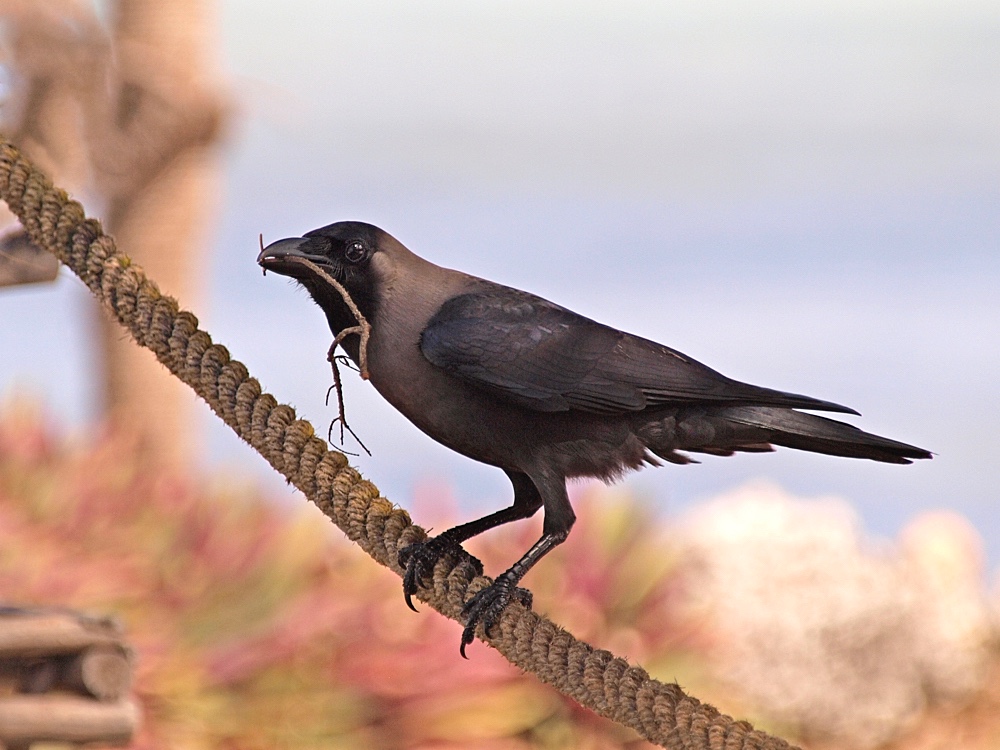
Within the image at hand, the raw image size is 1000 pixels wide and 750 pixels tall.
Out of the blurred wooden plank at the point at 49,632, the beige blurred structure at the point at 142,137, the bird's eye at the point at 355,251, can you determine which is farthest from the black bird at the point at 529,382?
the beige blurred structure at the point at 142,137

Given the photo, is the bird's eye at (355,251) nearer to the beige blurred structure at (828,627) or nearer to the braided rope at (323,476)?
the braided rope at (323,476)

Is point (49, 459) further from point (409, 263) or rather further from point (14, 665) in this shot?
point (409, 263)

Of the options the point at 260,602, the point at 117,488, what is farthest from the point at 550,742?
the point at 117,488

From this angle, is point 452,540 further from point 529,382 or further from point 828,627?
point 828,627

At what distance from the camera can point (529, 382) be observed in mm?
1493

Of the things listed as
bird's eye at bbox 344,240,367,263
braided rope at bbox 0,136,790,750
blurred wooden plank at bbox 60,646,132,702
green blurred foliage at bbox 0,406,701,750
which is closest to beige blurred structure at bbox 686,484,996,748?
green blurred foliage at bbox 0,406,701,750

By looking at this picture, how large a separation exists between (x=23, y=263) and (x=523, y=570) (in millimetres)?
1154

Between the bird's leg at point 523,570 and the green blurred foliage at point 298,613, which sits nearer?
the bird's leg at point 523,570

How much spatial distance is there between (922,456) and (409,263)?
681mm

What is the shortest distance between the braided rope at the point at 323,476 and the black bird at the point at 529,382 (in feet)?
0.36

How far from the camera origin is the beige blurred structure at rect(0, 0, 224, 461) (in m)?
5.78

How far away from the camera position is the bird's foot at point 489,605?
160cm

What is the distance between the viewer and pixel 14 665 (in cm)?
297

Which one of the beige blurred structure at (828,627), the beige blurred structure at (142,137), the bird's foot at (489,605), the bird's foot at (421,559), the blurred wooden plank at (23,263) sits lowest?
the bird's foot at (489,605)
